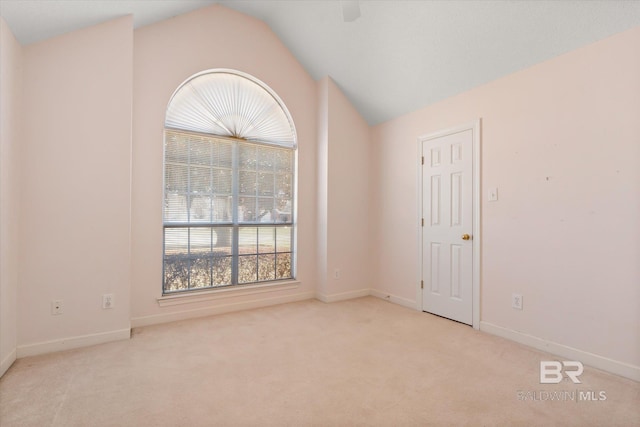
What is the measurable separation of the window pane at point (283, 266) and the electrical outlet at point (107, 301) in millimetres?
1808

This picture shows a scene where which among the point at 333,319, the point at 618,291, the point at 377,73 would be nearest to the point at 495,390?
the point at 618,291

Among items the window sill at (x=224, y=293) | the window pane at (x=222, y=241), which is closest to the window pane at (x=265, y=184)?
the window pane at (x=222, y=241)

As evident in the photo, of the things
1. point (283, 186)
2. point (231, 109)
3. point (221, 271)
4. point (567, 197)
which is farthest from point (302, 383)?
point (231, 109)

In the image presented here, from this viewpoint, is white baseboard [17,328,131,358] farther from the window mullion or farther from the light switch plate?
the light switch plate

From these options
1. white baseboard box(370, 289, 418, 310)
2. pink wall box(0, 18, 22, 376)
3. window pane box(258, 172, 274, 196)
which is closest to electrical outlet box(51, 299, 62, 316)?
pink wall box(0, 18, 22, 376)

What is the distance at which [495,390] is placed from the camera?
1.95m

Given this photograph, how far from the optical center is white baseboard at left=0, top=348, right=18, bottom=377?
2.10 meters

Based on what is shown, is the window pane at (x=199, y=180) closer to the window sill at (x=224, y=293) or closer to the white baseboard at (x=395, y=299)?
the window sill at (x=224, y=293)

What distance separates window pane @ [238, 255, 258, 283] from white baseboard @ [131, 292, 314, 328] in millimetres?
266

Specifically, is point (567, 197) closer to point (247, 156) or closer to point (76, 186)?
point (247, 156)

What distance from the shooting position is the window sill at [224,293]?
3244mm

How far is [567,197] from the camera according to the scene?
96.1 inches

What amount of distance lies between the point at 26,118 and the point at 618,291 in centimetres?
448

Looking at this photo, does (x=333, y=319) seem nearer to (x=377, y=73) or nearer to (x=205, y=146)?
(x=205, y=146)
